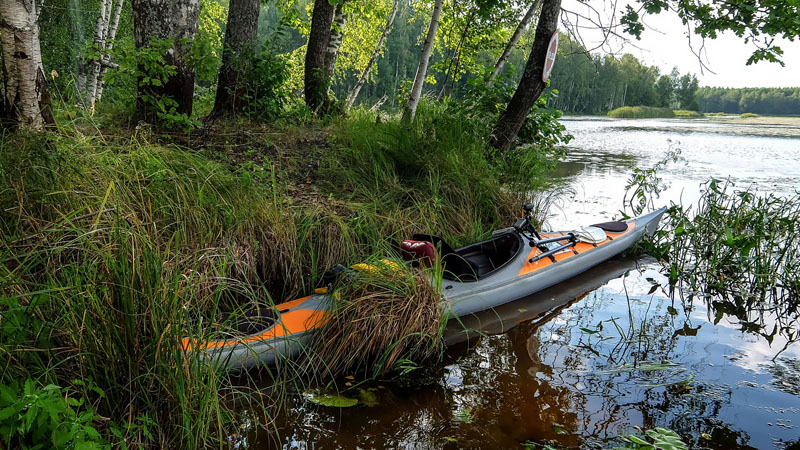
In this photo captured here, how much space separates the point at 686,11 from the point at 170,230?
6.41m

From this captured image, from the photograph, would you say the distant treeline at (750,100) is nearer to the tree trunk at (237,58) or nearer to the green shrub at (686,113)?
the green shrub at (686,113)

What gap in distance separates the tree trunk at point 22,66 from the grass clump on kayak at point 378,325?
8.19 ft

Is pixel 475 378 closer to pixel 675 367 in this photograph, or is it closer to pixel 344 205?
pixel 675 367

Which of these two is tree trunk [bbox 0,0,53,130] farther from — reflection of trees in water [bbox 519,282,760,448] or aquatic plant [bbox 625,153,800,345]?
aquatic plant [bbox 625,153,800,345]

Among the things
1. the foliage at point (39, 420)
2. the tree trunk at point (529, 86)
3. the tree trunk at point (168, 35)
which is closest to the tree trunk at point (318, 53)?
the tree trunk at point (168, 35)

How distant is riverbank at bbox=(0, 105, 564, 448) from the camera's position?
2084 millimetres

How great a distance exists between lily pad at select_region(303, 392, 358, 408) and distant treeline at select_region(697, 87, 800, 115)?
43541 mm

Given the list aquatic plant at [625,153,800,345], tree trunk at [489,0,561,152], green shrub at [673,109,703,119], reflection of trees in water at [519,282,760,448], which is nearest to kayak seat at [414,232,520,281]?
reflection of trees in water at [519,282,760,448]

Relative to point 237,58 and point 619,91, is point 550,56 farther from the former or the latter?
point 619,91

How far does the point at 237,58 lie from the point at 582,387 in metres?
5.37

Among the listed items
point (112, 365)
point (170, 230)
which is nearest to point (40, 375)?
point (112, 365)

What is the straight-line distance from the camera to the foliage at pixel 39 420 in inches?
64.1

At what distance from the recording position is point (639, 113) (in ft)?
117

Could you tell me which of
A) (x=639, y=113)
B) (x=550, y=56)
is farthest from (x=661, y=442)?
(x=639, y=113)
